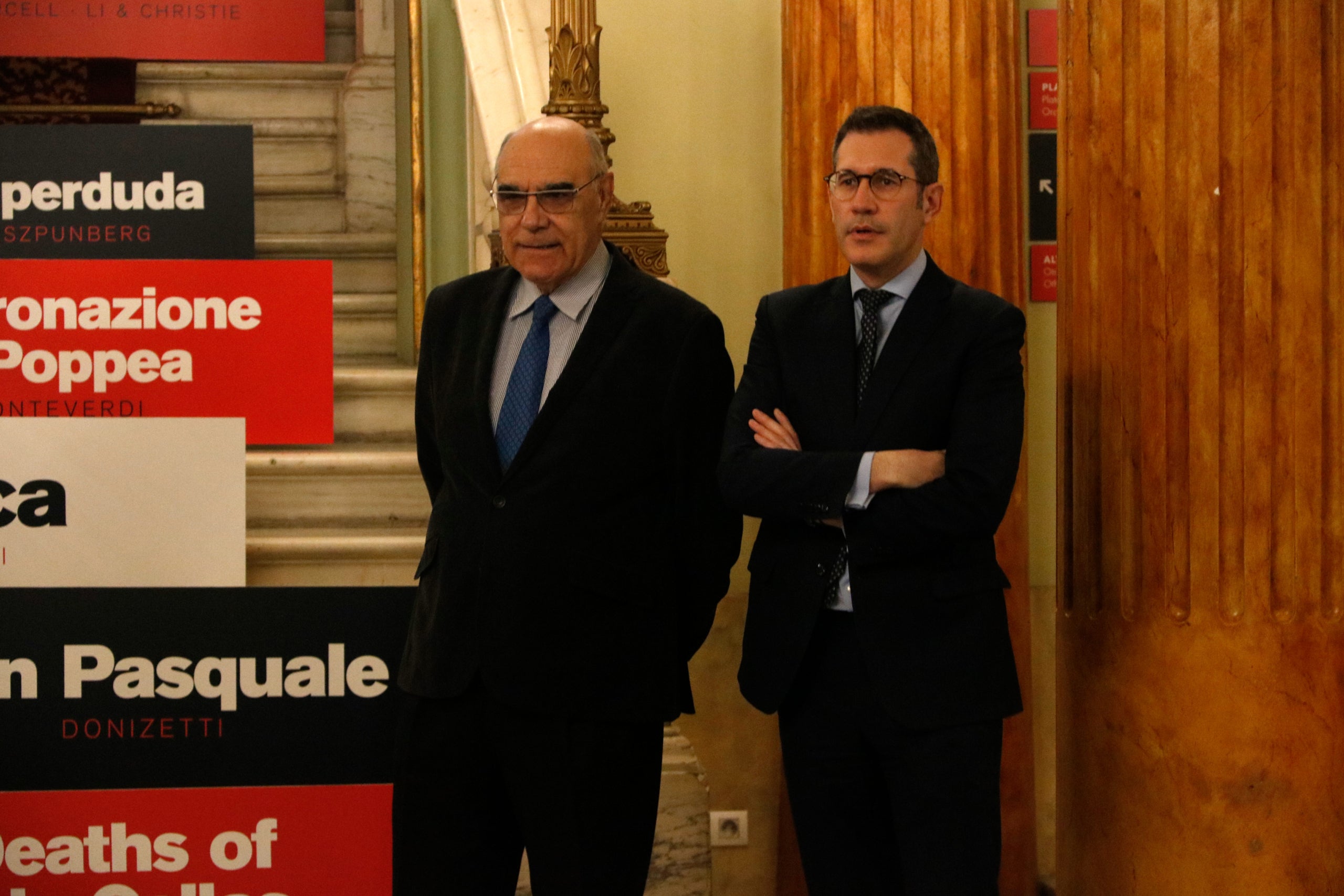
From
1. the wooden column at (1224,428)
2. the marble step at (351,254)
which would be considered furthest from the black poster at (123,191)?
the wooden column at (1224,428)

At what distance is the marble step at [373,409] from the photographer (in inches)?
138

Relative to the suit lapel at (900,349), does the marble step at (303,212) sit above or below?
above

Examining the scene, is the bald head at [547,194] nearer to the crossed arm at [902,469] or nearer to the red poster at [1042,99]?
the crossed arm at [902,469]

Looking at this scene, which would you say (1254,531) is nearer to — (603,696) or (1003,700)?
(1003,700)

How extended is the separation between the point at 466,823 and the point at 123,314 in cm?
135

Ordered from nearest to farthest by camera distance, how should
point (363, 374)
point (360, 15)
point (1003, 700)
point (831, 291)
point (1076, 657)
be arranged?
point (1003, 700) → point (831, 291) → point (1076, 657) → point (363, 374) → point (360, 15)

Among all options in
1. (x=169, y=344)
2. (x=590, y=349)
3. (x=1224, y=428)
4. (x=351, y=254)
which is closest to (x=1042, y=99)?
(x=1224, y=428)

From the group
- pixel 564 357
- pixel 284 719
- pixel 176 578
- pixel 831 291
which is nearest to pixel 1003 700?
pixel 831 291

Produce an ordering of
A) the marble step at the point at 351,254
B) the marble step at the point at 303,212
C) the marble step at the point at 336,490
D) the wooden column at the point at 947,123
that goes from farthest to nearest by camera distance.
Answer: the marble step at the point at 303,212, the marble step at the point at 351,254, the wooden column at the point at 947,123, the marble step at the point at 336,490

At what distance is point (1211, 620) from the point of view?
2.44 m

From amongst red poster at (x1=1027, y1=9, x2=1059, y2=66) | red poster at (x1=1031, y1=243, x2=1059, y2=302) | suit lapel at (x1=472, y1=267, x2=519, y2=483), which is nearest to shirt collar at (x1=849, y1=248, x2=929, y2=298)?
suit lapel at (x1=472, y1=267, x2=519, y2=483)

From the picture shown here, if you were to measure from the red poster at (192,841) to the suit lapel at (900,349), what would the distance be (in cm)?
131

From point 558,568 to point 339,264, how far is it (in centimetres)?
225

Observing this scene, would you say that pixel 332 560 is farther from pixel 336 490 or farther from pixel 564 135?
pixel 564 135
